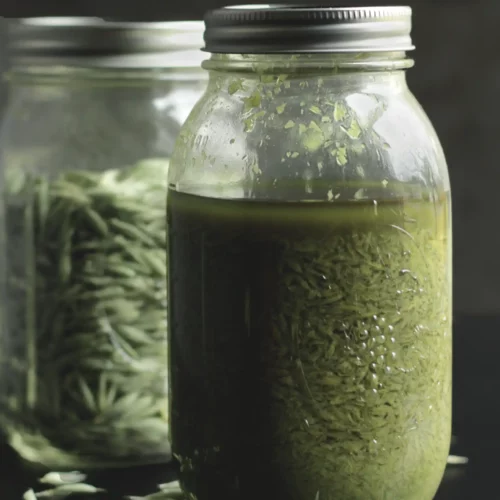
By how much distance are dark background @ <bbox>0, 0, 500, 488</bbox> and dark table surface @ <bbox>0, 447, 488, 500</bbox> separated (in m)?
0.50

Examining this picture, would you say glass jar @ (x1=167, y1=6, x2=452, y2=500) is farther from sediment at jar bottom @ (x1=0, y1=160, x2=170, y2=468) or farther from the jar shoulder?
sediment at jar bottom @ (x1=0, y1=160, x2=170, y2=468)

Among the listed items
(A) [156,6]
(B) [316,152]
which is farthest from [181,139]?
(A) [156,6]

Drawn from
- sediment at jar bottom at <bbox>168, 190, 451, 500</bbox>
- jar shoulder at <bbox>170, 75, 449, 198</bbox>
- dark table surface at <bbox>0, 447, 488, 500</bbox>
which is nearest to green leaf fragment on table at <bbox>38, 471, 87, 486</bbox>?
dark table surface at <bbox>0, 447, 488, 500</bbox>

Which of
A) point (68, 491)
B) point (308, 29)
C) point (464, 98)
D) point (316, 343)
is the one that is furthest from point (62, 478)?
point (464, 98)

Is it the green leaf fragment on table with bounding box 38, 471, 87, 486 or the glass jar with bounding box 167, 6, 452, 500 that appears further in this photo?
the green leaf fragment on table with bounding box 38, 471, 87, 486

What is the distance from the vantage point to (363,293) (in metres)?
0.73

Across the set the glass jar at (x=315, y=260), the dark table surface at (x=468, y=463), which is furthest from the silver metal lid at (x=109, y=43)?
the dark table surface at (x=468, y=463)

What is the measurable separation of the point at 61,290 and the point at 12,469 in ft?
0.54

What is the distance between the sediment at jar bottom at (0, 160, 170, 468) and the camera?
0.90m

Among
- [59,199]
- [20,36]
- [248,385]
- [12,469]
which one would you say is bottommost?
[12,469]

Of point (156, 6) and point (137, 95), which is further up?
point (156, 6)

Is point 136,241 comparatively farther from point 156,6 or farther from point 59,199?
point 156,6

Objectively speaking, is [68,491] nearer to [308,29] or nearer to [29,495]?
[29,495]

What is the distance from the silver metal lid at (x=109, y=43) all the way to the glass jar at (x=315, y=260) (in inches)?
5.8
